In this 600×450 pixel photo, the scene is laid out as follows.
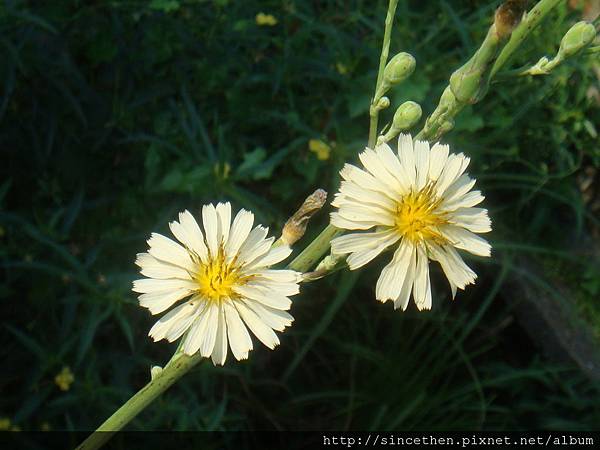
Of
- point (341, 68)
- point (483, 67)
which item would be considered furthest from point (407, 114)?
point (341, 68)

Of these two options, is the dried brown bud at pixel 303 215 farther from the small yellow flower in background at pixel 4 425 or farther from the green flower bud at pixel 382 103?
the small yellow flower in background at pixel 4 425

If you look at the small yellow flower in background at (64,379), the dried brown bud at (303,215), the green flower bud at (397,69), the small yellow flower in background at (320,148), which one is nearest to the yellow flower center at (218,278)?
the dried brown bud at (303,215)

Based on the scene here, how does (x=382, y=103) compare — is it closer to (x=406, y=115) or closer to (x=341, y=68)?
(x=406, y=115)

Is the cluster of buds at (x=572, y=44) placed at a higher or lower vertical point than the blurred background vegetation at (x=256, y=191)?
lower

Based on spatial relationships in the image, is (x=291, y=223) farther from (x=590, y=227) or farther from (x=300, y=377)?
(x=590, y=227)

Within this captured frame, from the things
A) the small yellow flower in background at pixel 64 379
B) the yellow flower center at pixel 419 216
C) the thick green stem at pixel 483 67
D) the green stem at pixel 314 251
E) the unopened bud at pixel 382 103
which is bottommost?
the green stem at pixel 314 251

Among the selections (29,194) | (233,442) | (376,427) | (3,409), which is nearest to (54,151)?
(29,194)
